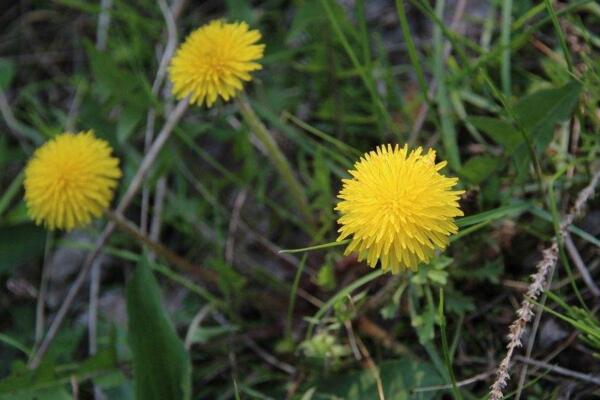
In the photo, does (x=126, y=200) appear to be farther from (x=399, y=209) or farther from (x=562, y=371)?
(x=562, y=371)

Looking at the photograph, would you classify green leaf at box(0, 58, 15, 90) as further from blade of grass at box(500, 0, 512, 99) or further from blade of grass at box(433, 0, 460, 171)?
blade of grass at box(500, 0, 512, 99)

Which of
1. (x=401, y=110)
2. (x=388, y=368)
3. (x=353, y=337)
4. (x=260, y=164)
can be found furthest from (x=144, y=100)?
(x=388, y=368)

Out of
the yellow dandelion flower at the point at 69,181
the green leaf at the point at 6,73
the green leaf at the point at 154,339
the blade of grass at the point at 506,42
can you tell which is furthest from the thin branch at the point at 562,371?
the green leaf at the point at 6,73

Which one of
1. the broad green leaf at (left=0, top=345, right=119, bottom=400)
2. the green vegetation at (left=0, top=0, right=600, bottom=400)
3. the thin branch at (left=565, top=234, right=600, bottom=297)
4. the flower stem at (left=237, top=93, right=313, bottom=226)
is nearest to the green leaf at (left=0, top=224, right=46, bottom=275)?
the green vegetation at (left=0, top=0, right=600, bottom=400)

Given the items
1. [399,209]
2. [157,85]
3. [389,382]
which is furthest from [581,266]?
[157,85]

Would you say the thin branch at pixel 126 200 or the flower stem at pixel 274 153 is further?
the thin branch at pixel 126 200

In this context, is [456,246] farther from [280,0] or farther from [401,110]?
[280,0]

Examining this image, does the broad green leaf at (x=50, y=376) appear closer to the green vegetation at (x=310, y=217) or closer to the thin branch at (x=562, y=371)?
the green vegetation at (x=310, y=217)

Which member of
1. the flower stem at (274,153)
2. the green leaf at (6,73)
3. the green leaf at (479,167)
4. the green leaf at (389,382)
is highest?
the green leaf at (6,73)
